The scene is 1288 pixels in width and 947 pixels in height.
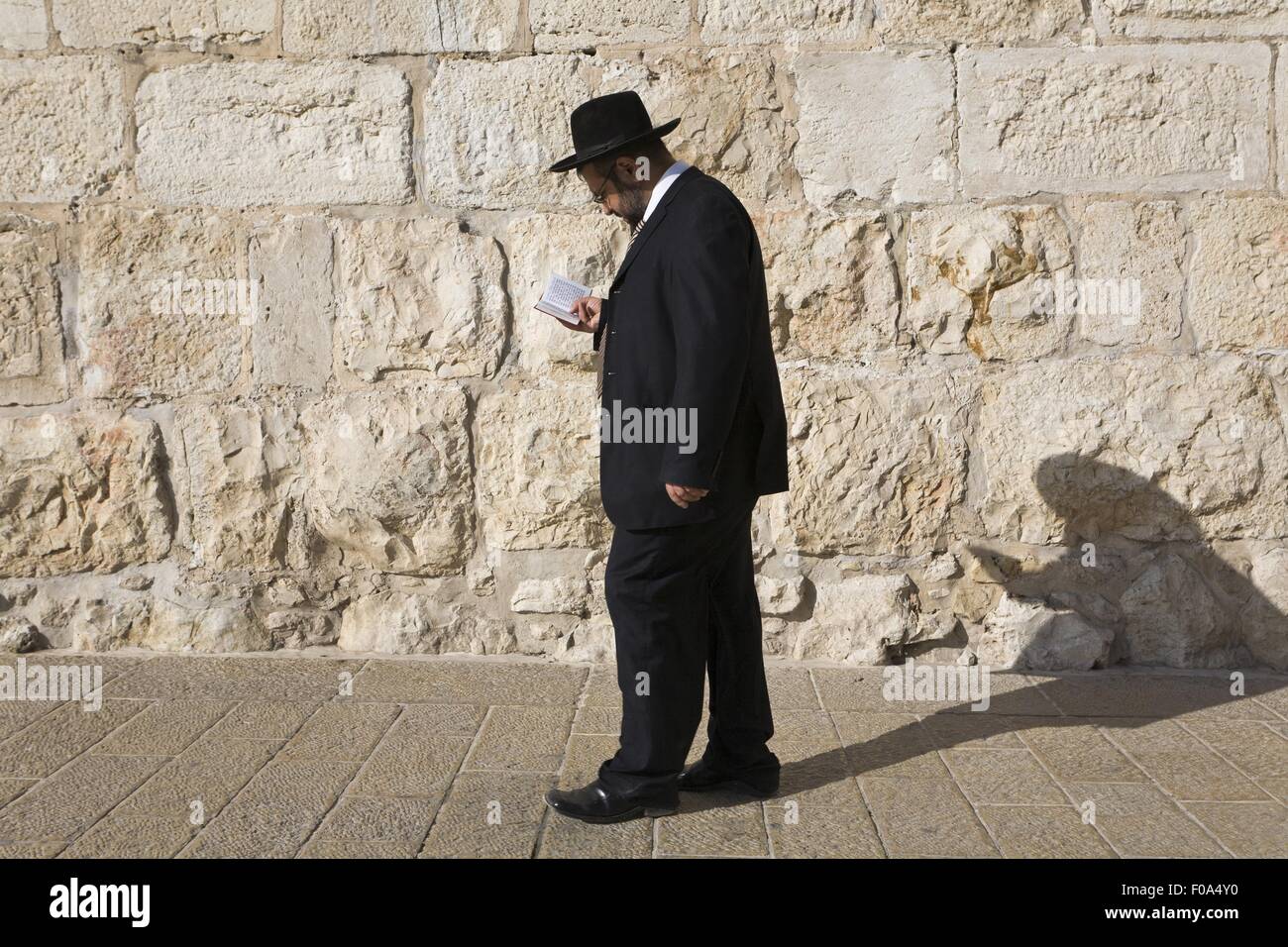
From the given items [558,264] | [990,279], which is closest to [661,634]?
[558,264]

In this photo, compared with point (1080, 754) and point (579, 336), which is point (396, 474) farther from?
point (1080, 754)

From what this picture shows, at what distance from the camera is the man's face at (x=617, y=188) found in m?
3.00

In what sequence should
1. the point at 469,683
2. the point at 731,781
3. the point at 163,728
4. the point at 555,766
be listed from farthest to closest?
the point at 469,683 < the point at 163,728 < the point at 555,766 < the point at 731,781

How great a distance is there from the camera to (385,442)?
4262 millimetres

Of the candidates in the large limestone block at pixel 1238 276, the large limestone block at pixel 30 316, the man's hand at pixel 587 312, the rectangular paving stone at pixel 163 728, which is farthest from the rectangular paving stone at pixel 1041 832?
the large limestone block at pixel 30 316

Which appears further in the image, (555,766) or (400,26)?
(400,26)

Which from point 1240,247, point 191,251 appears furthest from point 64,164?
point 1240,247

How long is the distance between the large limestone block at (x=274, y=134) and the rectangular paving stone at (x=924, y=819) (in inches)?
103

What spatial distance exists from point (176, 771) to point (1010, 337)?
2997 mm

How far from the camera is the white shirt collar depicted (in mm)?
2984

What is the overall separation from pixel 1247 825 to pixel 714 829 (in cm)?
129

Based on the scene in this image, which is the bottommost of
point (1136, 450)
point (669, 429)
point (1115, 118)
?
point (1136, 450)

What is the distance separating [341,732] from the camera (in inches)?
139

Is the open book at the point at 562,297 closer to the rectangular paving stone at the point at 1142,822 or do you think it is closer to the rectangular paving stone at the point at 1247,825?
the rectangular paving stone at the point at 1142,822
